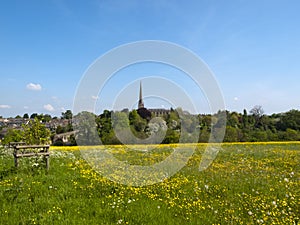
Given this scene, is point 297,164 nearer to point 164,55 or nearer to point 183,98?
point 183,98

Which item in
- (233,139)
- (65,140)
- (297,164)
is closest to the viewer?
(297,164)

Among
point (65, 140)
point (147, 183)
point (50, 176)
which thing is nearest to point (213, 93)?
point (147, 183)

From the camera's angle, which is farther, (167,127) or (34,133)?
(167,127)

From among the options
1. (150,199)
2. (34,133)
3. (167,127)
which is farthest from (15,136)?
(150,199)

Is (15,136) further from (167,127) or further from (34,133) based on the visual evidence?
(167,127)

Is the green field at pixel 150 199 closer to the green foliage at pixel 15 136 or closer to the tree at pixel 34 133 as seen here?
the tree at pixel 34 133

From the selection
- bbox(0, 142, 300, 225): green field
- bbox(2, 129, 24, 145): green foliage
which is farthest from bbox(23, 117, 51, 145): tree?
bbox(0, 142, 300, 225): green field

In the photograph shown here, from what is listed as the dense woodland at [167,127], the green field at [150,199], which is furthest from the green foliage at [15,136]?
the green field at [150,199]

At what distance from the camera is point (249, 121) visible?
84688mm

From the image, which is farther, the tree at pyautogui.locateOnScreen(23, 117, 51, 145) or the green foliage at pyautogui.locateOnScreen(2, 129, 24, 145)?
the green foliage at pyautogui.locateOnScreen(2, 129, 24, 145)

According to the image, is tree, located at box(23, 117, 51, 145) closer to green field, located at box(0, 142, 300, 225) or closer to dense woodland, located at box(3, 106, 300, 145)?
dense woodland, located at box(3, 106, 300, 145)

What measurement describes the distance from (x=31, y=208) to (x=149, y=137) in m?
24.2

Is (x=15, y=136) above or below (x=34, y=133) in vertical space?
below

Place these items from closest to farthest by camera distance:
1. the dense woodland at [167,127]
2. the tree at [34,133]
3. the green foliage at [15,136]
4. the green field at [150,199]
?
the green field at [150,199] → the tree at [34,133] → the dense woodland at [167,127] → the green foliage at [15,136]
